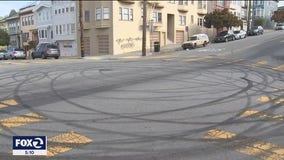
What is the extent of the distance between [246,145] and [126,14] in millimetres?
37775

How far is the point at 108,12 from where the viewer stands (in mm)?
40969

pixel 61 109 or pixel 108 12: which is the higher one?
pixel 108 12

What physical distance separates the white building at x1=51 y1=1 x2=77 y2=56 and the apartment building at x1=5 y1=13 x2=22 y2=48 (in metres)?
22.4

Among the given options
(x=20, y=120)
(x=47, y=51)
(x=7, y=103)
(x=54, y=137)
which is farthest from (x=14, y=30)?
(x=54, y=137)

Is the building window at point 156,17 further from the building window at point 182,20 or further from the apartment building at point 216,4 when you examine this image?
the apartment building at point 216,4

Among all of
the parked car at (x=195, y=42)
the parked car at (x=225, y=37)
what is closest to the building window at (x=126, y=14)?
the parked car at (x=195, y=42)

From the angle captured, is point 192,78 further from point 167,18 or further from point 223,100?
point 167,18

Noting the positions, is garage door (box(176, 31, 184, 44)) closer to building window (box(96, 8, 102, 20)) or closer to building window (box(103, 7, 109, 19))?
building window (box(103, 7, 109, 19))

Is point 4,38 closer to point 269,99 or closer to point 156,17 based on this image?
point 156,17

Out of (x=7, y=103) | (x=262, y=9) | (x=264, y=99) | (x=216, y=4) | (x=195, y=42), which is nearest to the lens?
(x=7, y=103)

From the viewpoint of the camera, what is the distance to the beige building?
40.9m

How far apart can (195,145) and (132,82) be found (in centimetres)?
744

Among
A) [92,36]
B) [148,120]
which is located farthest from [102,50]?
[148,120]

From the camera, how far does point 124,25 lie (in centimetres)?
4194
